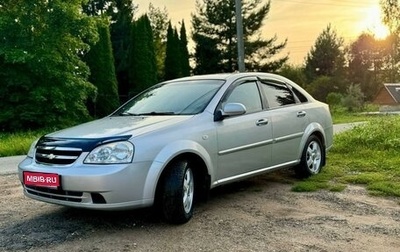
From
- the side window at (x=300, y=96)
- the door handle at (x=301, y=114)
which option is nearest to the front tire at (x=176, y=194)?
the door handle at (x=301, y=114)

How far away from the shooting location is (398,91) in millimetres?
42875

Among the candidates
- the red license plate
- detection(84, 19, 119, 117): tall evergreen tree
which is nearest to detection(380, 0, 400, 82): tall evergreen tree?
detection(84, 19, 119, 117): tall evergreen tree

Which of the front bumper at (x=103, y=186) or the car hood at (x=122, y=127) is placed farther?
the car hood at (x=122, y=127)

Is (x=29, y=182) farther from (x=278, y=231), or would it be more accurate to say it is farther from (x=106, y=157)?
(x=278, y=231)

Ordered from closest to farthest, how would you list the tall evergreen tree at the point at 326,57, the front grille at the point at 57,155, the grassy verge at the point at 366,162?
the front grille at the point at 57,155
the grassy verge at the point at 366,162
the tall evergreen tree at the point at 326,57

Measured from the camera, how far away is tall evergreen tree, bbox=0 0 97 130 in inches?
741

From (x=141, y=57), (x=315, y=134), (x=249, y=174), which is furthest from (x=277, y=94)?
(x=141, y=57)

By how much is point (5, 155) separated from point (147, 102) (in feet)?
21.5

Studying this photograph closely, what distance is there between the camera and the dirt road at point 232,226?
3.85m

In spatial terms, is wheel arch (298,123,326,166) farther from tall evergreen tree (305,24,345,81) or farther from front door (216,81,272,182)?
tall evergreen tree (305,24,345,81)

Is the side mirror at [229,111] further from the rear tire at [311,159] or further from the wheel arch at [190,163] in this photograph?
the rear tire at [311,159]

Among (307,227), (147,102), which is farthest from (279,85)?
(307,227)

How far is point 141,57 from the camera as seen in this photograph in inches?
1081

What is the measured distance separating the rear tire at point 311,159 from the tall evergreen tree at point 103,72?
66.0ft
